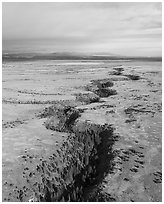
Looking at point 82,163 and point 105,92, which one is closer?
point 82,163

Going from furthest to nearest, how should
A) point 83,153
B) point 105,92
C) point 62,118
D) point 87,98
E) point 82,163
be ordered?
1. point 105,92
2. point 87,98
3. point 62,118
4. point 83,153
5. point 82,163

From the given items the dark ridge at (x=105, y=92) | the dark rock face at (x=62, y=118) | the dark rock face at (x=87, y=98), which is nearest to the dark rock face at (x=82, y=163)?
the dark rock face at (x=62, y=118)

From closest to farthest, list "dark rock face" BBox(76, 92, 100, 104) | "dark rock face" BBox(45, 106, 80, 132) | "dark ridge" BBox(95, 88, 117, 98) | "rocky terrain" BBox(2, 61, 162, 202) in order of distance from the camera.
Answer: "rocky terrain" BBox(2, 61, 162, 202) < "dark rock face" BBox(45, 106, 80, 132) < "dark rock face" BBox(76, 92, 100, 104) < "dark ridge" BBox(95, 88, 117, 98)

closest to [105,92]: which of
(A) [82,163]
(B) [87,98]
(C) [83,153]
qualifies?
(B) [87,98]

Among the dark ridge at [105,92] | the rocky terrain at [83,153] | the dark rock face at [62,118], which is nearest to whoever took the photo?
the rocky terrain at [83,153]

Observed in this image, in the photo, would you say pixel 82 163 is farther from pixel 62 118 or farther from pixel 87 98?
pixel 87 98

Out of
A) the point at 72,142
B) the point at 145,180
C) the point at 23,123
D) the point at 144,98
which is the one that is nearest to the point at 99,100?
the point at 144,98

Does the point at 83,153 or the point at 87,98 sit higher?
the point at 87,98

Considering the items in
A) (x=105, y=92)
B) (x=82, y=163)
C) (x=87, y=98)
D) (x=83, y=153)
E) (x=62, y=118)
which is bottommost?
(x=82, y=163)

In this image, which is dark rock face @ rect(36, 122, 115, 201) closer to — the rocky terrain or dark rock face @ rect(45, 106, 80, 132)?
the rocky terrain

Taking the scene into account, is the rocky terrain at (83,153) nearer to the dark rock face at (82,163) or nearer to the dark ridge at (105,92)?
the dark rock face at (82,163)

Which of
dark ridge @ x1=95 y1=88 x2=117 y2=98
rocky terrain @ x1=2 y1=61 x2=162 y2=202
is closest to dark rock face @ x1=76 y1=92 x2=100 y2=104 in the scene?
dark ridge @ x1=95 y1=88 x2=117 y2=98

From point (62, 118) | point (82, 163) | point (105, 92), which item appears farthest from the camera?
point (105, 92)

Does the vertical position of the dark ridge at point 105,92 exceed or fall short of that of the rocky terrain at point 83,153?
it exceeds it
